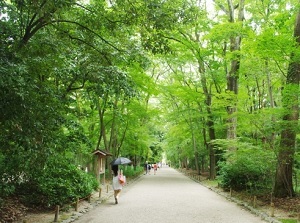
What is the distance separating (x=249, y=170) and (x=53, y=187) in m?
9.33

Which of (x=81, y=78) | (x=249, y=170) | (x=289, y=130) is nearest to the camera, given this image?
(x=81, y=78)

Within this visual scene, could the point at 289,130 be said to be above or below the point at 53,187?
above

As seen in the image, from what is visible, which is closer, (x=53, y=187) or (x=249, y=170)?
(x=53, y=187)

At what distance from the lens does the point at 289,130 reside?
11.4 meters

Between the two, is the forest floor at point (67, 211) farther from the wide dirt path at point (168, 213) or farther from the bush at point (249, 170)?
the bush at point (249, 170)

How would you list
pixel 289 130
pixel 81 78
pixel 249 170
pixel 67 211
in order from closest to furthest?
pixel 67 211
pixel 81 78
pixel 289 130
pixel 249 170

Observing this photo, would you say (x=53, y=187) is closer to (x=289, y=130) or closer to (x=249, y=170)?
(x=289, y=130)

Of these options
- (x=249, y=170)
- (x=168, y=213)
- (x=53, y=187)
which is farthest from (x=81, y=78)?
(x=249, y=170)

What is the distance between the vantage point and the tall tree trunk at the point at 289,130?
10.0 meters

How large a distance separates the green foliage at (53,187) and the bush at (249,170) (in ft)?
24.3

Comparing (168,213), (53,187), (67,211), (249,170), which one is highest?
(249,170)

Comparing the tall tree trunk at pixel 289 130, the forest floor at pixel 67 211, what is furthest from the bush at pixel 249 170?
the forest floor at pixel 67 211

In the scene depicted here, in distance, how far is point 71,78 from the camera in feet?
34.1

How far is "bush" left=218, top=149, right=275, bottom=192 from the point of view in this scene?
12867 mm
